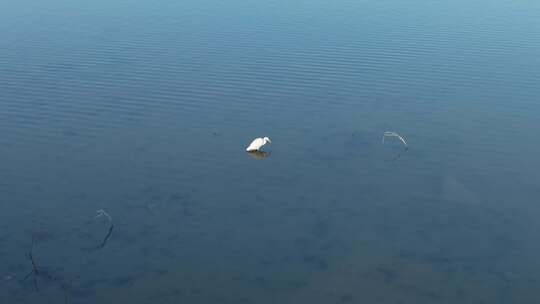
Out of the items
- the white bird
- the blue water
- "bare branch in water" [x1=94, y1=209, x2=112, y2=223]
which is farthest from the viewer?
the white bird

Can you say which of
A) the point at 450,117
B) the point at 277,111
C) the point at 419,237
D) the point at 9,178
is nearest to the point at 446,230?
the point at 419,237

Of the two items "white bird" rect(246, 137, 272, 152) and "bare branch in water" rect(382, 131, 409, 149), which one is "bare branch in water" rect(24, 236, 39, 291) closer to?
"white bird" rect(246, 137, 272, 152)

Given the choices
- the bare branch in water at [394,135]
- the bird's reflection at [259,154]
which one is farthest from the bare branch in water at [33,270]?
the bare branch in water at [394,135]

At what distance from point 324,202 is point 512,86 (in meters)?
7.55

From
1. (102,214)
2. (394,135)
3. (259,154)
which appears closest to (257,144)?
(259,154)

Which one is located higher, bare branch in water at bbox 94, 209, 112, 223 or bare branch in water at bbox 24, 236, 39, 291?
bare branch in water at bbox 94, 209, 112, 223

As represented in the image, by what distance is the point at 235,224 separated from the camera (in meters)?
11.1

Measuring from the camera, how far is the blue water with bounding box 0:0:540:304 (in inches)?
390

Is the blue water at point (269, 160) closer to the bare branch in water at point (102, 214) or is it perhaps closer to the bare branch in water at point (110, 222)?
the bare branch in water at point (110, 222)

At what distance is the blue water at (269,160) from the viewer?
9906 millimetres

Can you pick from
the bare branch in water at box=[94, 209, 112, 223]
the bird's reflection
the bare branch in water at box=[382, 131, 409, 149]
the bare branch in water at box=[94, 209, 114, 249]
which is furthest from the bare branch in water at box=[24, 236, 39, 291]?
the bare branch in water at box=[382, 131, 409, 149]

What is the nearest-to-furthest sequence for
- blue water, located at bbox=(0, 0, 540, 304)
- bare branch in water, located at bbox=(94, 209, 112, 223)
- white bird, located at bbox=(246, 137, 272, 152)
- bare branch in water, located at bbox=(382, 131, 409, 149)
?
blue water, located at bbox=(0, 0, 540, 304)
bare branch in water, located at bbox=(94, 209, 112, 223)
white bird, located at bbox=(246, 137, 272, 152)
bare branch in water, located at bbox=(382, 131, 409, 149)

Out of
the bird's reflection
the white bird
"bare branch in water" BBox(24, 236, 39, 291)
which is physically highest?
the white bird

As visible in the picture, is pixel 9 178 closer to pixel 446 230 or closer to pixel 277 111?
pixel 277 111
